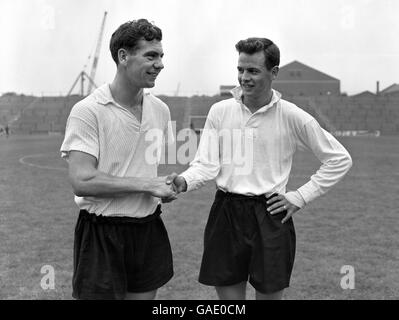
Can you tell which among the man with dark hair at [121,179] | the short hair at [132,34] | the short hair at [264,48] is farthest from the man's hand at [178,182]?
the short hair at [264,48]

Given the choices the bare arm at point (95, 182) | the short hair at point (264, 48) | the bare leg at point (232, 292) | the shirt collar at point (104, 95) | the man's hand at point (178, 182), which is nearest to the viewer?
the bare arm at point (95, 182)

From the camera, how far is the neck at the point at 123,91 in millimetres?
2922

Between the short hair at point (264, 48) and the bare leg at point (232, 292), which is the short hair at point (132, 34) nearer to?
the short hair at point (264, 48)

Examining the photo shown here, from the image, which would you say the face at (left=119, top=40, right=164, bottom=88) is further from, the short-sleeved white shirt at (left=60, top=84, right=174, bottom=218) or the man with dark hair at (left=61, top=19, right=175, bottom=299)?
the short-sleeved white shirt at (left=60, top=84, right=174, bottom=218)

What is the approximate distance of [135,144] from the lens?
2943 millimetres

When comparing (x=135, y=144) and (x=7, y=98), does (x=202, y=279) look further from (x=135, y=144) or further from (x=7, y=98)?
(x=7, y=98)

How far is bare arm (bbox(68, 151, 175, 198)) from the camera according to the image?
108 inches

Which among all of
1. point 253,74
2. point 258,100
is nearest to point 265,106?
point 258,100

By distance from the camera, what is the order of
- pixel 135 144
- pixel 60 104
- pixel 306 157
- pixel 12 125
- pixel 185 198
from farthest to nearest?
pixel 60 104 < pixel 12 125 < pixel 306 157 < pixel 185 198 < pixel 135 144

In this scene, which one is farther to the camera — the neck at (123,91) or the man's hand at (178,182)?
the man's hand at (178,182)

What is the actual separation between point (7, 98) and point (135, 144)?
73.0 m

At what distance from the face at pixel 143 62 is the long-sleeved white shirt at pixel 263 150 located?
2.17ft

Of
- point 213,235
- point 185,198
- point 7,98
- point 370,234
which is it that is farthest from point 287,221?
point 7,98
